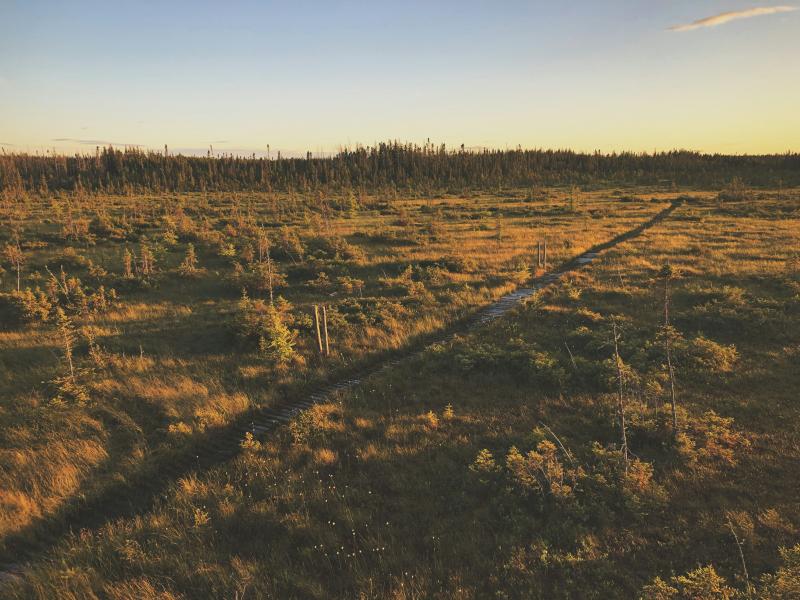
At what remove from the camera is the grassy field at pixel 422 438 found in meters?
6.52

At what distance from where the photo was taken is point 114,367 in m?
13.2

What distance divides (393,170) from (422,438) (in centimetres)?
11494

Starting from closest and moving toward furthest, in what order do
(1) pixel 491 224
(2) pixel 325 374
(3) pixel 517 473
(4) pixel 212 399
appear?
(3) pixel 517 473 → (4) pixel 212 399 → (2) pixel 325 374 → (1) pixel 491 224

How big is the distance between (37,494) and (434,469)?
733cm

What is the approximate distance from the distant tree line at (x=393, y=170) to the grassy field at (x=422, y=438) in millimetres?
68601

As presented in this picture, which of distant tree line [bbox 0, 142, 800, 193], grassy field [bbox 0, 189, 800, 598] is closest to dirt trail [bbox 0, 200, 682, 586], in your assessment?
grassy field [bbox 0, 189, 800, 598]

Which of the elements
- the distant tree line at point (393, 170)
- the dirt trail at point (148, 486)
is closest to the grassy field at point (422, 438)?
the dirt trail at point (148, 486)

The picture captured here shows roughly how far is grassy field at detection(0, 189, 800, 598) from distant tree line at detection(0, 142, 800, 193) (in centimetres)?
6860

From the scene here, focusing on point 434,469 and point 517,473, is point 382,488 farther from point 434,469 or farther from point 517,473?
point 517,473

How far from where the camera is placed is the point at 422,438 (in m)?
9.77

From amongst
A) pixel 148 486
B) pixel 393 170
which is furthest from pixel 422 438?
pixel 393 170

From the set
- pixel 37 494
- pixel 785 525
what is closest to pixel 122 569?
pixel 37 494

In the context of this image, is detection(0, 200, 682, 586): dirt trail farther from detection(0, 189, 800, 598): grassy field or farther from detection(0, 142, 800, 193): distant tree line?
detection(0, 142, 800, 193): distant tree line

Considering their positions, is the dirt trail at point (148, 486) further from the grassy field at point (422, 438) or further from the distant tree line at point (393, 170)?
the distant tree line at point (393, 170)
